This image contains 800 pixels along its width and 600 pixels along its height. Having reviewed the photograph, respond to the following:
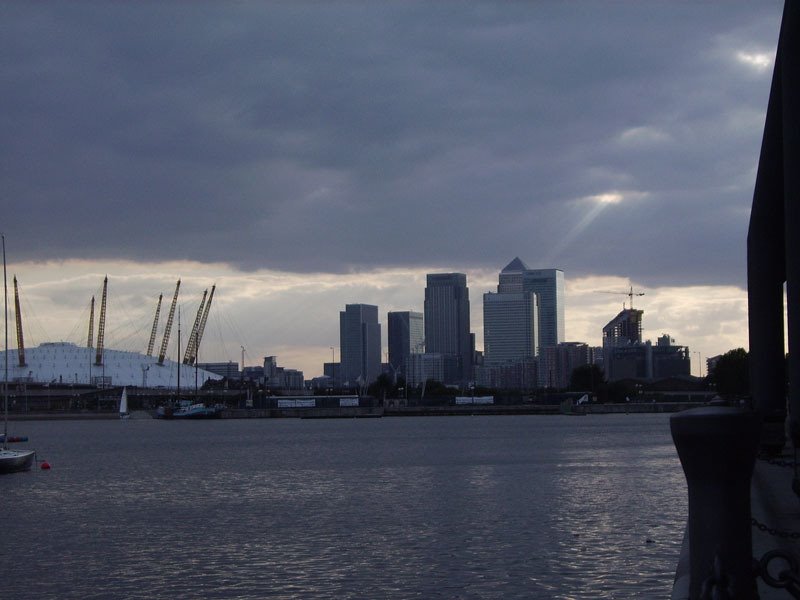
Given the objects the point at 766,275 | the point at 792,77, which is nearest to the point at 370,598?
the point at 792,77

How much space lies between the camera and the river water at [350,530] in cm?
2217

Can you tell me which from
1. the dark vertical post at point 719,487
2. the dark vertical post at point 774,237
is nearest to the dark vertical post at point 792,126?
the dark vertical post at point 774,237

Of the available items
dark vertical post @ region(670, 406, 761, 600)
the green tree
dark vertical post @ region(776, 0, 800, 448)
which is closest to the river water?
dark vertical post @ region(776, 0, 800, 448)

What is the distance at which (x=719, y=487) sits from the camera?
600 cm

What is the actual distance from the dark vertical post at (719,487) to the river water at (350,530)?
1453cm

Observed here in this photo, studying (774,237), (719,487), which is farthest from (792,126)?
(774,237)

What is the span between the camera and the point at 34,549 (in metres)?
29.2

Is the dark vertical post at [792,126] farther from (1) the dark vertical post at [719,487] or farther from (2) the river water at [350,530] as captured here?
(1) the dark vertical post at [719,487]

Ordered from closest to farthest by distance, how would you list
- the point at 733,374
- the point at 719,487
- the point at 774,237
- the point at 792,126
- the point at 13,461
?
the point at 719,487, the point at 792,126, the point at 774,237, the point at 13,461, the point at 733,374

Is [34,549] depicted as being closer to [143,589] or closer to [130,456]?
[143,589]

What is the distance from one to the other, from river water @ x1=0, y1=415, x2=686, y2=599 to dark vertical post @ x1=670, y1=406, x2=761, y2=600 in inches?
572

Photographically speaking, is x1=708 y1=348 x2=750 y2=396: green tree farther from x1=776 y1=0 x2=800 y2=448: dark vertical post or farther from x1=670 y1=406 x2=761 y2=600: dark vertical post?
x1=670 y1=406 x2=761 y2=600: dark vertical post

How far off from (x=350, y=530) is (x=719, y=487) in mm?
25387

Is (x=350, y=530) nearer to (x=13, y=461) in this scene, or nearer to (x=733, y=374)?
(x=13, y=461)
